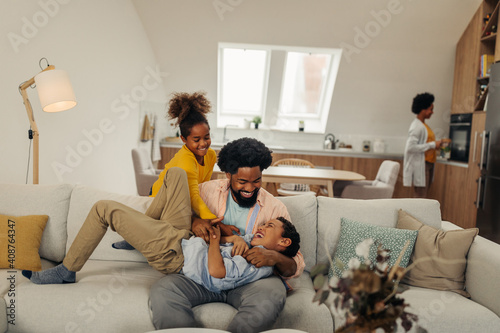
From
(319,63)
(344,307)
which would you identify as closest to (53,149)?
(344,307)

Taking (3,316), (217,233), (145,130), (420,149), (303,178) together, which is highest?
(145,130)

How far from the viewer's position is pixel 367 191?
4.04 meters

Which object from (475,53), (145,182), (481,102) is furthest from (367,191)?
(475,53)

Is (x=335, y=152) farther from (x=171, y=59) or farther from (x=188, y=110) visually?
(x=188, y=110)

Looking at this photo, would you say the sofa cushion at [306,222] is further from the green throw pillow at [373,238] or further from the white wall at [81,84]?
the white wall at [81,84]

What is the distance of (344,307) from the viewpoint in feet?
3.67

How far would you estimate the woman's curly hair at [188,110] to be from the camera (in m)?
2.39

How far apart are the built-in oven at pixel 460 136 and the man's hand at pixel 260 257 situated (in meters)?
3.98

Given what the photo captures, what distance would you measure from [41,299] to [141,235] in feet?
1.66

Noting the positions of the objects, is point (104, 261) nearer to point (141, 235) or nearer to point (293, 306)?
point (141, 235)

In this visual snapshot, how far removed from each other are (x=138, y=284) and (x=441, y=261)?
1.49 metres

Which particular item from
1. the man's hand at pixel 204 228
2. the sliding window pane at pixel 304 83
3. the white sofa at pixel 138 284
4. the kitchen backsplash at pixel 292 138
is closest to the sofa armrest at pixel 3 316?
the white sofa at pixel 138 284

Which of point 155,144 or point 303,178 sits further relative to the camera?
point 155,144

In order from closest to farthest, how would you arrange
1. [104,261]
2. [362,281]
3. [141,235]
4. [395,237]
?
[362,281] < [141,235] < [395,237] < [104,261]
